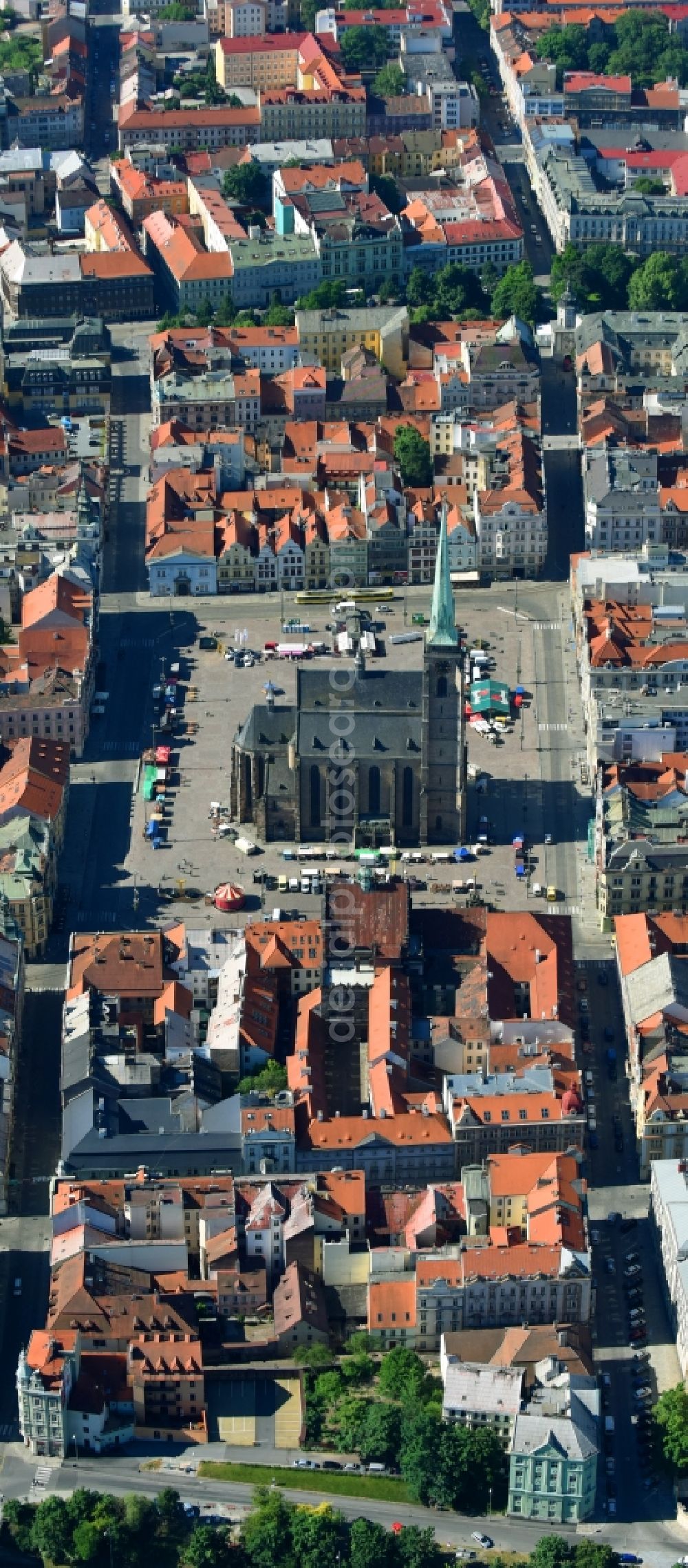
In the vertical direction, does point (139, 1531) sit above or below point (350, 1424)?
below

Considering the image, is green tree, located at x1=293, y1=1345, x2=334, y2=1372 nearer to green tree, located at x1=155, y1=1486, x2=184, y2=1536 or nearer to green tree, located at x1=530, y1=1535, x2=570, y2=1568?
green tree, located at x1=155, y1=1486, x2=184, y2=1536

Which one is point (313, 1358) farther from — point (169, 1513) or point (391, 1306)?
point (169, 1513)

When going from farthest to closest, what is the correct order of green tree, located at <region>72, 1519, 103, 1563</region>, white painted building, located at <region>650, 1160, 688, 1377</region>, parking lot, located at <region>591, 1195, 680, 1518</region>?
white painted building, located at <region>650, 1160, 688, 1377</region> < parking lot, located at <region>591, 1195, 680, 1518</region> < green tree, located at <region>72, 1519, 103, 1563</region>

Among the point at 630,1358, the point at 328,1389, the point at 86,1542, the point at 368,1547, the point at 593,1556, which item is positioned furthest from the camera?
the point at 630,1358

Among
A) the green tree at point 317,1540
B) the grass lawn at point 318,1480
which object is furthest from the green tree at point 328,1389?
the green tree at point 317,1540

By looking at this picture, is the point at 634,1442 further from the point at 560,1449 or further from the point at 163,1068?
the point at 163,1068

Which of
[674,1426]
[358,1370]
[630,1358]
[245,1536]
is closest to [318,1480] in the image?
[245,1536]

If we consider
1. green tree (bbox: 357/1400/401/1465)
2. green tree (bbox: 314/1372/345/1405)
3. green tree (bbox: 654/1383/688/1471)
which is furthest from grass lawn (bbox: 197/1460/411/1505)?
green tree (bbox: 654/1383/688/1471)
